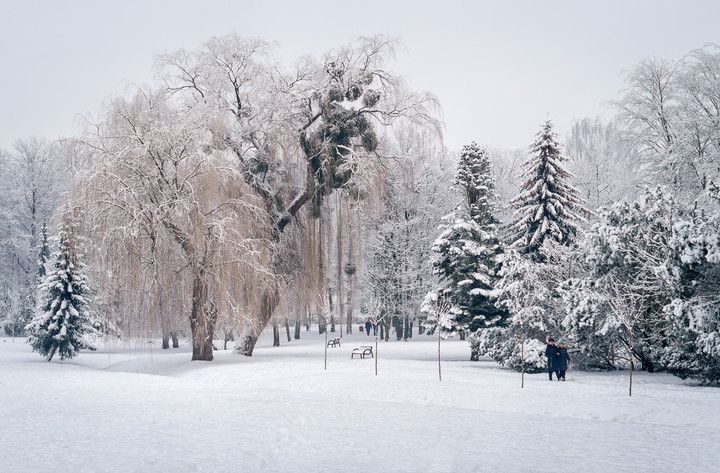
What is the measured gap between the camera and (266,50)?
23312 millimetres

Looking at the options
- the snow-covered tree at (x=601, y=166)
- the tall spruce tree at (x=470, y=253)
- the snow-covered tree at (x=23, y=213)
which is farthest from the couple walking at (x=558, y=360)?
the snow-covered tree at (x=23, y=213)

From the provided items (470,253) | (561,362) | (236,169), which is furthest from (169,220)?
(561,362)

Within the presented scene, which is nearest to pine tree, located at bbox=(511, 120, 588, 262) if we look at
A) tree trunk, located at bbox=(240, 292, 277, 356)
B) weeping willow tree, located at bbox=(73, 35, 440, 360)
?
weeping willow tree, located at bbox=(73, 35, 440, 360)

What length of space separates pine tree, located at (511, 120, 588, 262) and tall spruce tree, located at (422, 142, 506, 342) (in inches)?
64.5

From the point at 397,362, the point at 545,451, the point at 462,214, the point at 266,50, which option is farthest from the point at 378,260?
the point at 545,451

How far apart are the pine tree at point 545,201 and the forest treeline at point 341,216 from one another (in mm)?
108

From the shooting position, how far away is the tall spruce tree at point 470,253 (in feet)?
84.5

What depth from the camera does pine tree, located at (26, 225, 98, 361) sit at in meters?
25.8

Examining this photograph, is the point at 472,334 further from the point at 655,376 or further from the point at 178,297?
the point at 178,297

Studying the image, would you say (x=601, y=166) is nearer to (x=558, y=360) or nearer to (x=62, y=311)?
(x=558, y=360)

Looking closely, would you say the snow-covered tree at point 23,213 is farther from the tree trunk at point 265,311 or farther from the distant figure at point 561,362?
the distant figure at point 561,362

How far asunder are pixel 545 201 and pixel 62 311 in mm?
23155

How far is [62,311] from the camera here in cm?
2580

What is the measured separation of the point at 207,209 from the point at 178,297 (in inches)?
127
